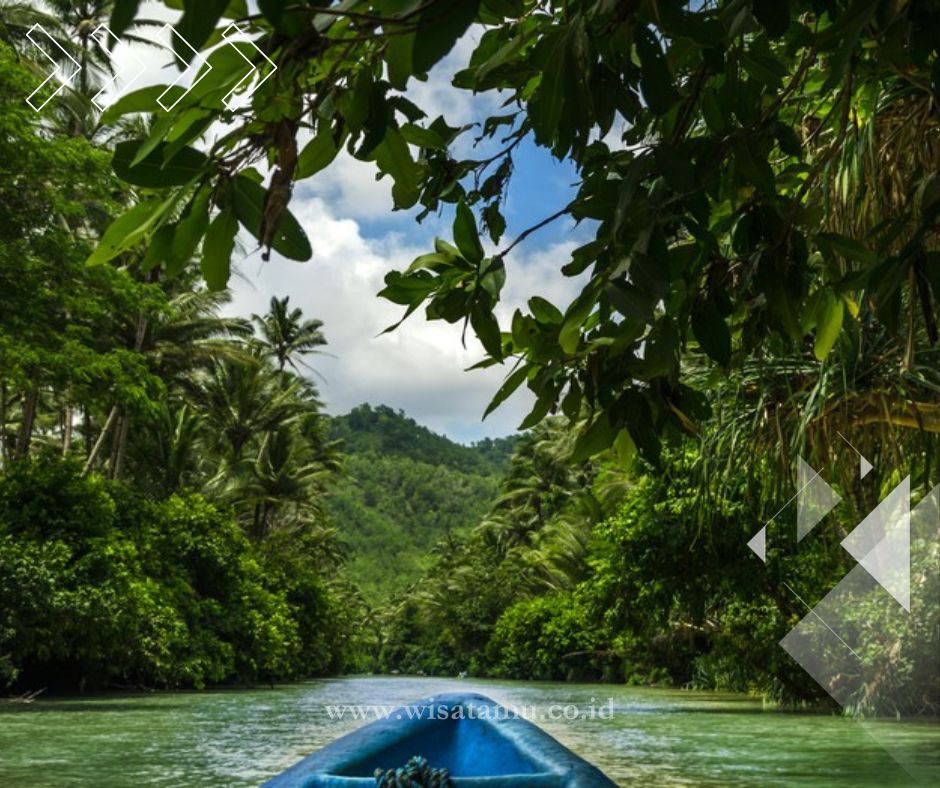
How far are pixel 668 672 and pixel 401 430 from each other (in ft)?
187

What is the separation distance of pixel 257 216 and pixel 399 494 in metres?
65.1

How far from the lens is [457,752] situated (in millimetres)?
3486

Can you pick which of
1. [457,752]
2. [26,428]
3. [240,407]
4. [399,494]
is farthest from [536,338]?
[399,494]

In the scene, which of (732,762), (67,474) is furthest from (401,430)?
(732,762)

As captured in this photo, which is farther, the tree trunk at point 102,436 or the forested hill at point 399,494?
the forested hill at point 399,494

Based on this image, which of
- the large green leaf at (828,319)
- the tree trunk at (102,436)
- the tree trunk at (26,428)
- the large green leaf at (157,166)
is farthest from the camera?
the tree trunk at (102,436)

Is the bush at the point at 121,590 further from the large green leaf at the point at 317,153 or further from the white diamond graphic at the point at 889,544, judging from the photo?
the large green leaf at the point at 317,153

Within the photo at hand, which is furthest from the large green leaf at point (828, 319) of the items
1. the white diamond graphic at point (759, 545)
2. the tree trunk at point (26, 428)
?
the tree trunk at point (26, 428)

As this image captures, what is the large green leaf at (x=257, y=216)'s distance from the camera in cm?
91

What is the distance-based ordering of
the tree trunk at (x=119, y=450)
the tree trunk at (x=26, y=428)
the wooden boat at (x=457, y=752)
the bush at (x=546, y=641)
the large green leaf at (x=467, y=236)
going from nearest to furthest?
the large green leaf at (x=467, y=236)
the wooden boat at (x=457, y=752)
the tree trunk at (x=26, y=428)
the tree trunk at (x=119, y=450)
the bush at (x=546, y=641)

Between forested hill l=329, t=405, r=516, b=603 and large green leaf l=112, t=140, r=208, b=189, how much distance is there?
5126cm

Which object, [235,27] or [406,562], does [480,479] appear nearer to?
[406,562]

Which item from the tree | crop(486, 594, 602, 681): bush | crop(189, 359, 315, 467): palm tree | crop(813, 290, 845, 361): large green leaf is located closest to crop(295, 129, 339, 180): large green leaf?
the tree

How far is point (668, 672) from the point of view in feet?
78.1
